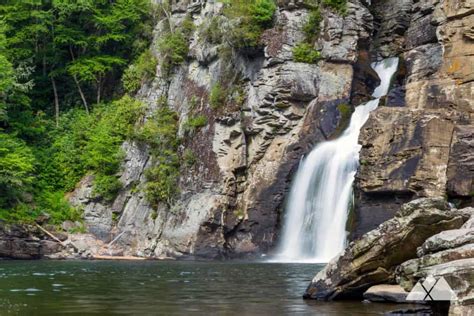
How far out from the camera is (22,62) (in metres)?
44.5

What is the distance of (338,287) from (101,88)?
124 feet

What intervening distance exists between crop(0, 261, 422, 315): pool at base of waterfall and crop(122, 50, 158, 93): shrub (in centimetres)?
2159

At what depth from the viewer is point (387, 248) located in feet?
45.7

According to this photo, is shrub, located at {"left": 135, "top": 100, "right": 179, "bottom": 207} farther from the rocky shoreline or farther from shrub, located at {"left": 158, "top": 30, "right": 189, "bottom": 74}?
the rocky shoreline

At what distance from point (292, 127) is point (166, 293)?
63.0 feet

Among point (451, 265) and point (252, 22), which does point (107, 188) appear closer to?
point (252, 22)

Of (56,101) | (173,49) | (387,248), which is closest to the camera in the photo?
(387,248)

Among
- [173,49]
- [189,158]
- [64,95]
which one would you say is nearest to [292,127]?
[189,158]

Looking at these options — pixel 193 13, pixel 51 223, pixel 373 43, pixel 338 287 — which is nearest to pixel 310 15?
pixel 373 43

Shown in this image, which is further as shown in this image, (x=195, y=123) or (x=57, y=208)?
(x=57, y=208)

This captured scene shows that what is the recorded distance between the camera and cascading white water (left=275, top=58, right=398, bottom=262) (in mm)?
29547

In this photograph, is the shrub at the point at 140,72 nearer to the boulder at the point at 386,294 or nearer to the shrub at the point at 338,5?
the shrub at the point at 338,5

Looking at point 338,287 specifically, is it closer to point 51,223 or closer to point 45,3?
point 51,223

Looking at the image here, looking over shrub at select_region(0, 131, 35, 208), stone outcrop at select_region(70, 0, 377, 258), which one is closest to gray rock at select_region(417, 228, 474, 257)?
stone outcrop at select_region(70, 0, 377, 258)
